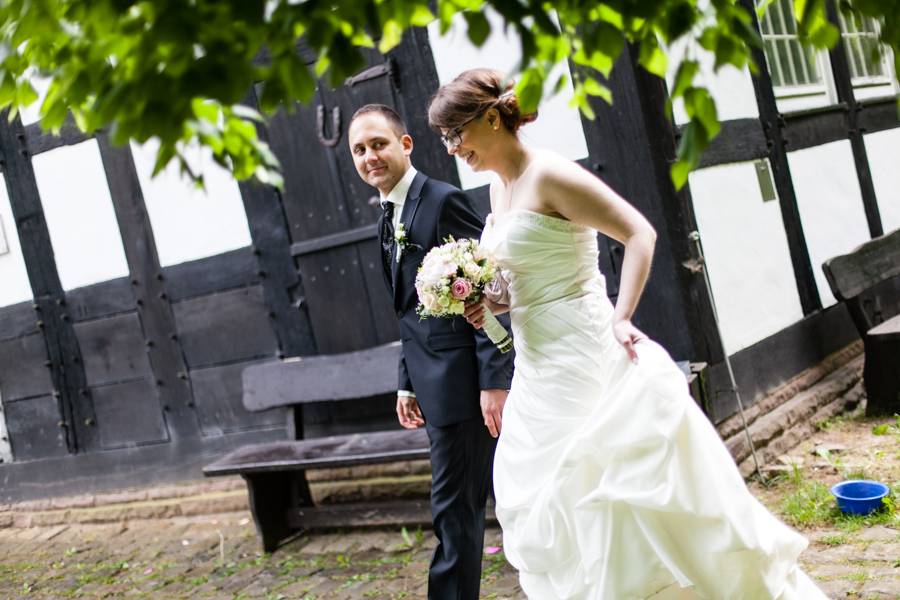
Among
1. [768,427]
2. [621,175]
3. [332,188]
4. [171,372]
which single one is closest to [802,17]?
[621,175]

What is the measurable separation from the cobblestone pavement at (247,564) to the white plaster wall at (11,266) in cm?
215

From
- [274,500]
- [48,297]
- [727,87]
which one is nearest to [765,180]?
[727,87]

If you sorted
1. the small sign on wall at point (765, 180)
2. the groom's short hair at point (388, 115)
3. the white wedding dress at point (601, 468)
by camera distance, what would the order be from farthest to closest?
the small sign on wall at point (765, 180) < the groom's short hair at point (388, 115) < the white wedding dress at point (601, 468)

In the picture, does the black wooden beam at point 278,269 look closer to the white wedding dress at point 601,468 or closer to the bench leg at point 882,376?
the white wedding dress at point 601,468

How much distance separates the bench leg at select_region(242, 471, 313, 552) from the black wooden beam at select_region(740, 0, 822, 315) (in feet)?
12.8

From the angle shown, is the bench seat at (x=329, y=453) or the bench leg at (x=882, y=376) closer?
the bench seat at (x=329, y=453)

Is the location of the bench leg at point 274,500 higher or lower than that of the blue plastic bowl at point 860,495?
higher

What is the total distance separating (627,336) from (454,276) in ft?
2.01

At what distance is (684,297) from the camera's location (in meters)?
4.52

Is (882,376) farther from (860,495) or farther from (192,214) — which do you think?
(192,214)

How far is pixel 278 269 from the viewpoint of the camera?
19.1 ft

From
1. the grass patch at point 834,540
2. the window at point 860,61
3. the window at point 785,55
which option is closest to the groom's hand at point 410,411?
the grass patch at point 834,540

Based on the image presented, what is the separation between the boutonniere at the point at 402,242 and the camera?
10.1 feet

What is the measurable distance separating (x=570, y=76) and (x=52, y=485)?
586cm
